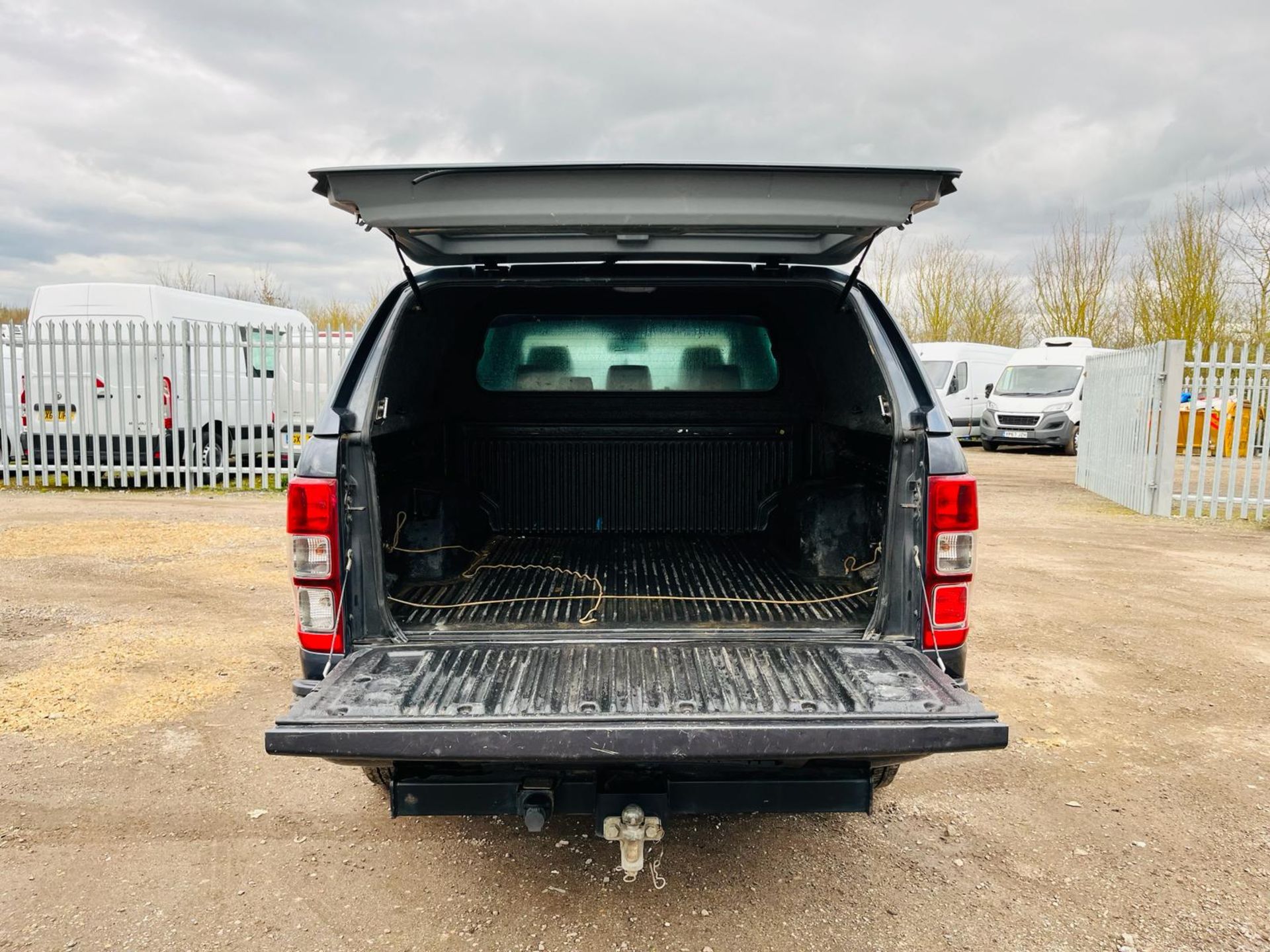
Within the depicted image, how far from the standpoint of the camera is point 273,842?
9.47ft

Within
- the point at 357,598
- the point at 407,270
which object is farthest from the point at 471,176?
the point at 357,598

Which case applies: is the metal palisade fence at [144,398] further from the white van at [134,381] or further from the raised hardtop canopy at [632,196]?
the raised hardtop canopy at [632,196]

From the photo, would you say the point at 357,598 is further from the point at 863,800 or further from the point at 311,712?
the point at 863,800

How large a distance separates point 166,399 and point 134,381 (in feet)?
1.40

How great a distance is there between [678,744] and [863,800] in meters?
0.60

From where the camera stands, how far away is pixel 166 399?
11016 millimetres

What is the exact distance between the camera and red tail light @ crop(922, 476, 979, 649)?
2.51 metres

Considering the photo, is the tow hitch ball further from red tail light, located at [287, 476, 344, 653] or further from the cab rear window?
the cab rear window

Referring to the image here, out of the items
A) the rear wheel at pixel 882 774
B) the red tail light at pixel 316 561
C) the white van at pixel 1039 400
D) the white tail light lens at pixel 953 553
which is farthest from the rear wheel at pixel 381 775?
the white van at pixel 1039 400

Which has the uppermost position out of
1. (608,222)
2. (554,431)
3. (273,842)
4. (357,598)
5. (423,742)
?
(608,222)

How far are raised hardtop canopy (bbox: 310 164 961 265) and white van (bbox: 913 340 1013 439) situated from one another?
18147 millimetres

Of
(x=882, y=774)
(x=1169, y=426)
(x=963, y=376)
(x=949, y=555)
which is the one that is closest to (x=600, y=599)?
(x=882, y=774)

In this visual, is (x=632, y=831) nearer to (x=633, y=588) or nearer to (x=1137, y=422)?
(x=633, y=588)

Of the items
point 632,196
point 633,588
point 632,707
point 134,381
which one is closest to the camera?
point 632,707
